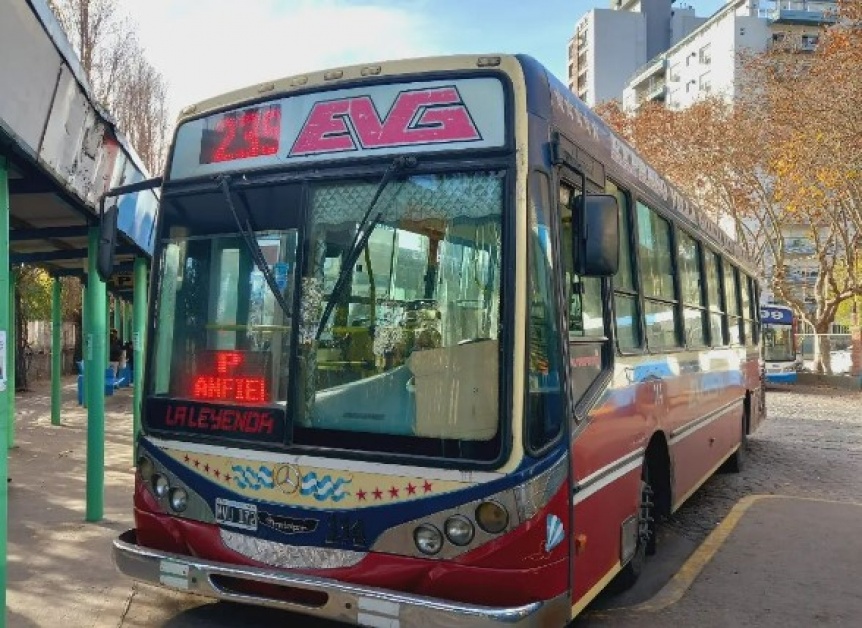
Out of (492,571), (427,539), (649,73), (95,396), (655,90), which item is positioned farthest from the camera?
(655,90)

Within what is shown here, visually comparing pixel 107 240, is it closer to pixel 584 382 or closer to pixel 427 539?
pixel 427 539

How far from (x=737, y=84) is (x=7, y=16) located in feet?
93.9

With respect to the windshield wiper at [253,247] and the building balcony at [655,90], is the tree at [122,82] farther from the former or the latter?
the building balcony at [655,90]

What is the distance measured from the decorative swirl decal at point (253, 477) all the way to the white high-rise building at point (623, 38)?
81.9m

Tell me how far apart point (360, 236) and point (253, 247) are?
62 cm

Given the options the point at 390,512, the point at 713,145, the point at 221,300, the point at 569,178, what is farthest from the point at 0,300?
the point at 713,145

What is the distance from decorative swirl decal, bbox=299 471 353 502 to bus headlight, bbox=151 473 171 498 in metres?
0.91

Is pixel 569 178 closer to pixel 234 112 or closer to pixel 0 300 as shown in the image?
pixel 234 112

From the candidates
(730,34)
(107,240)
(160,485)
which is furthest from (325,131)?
(730,34)

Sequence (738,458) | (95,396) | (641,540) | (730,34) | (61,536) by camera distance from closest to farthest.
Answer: (641,540) → (61,536) → (95,396) → (738,458) → (730,34)

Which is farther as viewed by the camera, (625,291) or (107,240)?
(625,291)

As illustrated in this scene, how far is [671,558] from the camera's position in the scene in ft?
21.5

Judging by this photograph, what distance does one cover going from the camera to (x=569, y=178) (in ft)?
13.7

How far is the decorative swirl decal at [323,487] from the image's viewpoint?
12.7ft
